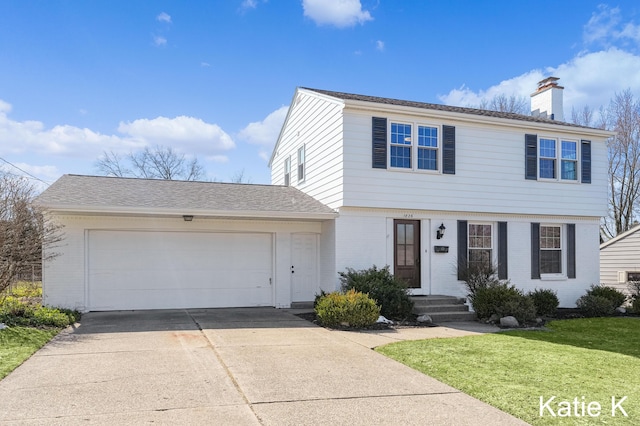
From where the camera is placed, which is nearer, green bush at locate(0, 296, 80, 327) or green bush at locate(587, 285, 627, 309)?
green bush at locate(0, 296, 80, 327)

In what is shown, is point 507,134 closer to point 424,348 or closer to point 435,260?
point 435,260

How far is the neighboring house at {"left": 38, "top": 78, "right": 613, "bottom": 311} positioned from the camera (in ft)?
42.5

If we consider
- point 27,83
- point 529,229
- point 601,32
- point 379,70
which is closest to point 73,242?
point 27,83

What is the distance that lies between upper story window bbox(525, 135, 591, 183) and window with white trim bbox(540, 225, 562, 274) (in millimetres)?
1576

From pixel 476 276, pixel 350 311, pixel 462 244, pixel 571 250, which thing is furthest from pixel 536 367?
pixel 571 250

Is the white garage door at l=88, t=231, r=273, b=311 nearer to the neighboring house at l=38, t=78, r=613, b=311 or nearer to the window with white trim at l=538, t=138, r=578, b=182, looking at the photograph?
the neighboring house at l=38, t=78, r=613, b=311

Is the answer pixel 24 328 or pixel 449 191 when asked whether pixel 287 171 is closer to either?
pixel 449 191

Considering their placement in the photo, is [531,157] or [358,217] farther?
[531,157]

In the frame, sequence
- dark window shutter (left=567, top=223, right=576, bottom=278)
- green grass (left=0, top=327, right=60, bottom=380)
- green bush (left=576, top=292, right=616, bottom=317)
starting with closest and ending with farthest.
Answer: green grass (left=0, top=327, right=60, bottom=380)
green bush (left=576, top=292, right=616, bottom=317)
dark window shutter (left=567, top=223, right=576, bottom=278)

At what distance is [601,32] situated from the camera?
17.7 meters

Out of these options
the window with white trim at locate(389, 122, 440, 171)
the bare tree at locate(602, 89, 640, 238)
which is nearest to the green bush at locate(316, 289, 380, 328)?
the window with white trim at locate(389, 122, 440, 171)

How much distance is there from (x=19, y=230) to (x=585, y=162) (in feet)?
50.8

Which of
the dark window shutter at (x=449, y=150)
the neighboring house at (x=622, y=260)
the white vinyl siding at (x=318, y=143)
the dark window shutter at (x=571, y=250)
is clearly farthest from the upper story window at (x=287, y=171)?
the neighboring house at (x=622, y=260)

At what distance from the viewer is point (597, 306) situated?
14.0 metres
